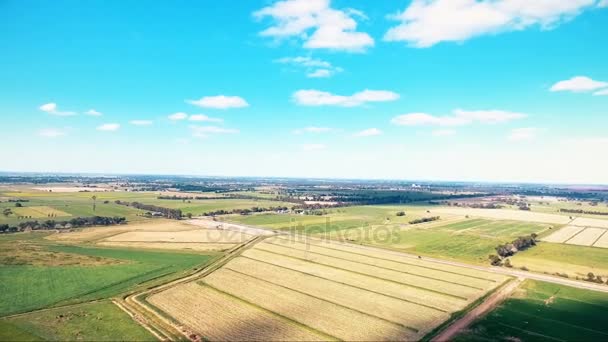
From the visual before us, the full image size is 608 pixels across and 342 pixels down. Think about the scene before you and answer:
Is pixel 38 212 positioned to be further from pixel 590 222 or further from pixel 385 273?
pixel 590 222

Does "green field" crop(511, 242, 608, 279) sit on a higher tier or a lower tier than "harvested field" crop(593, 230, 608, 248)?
lower

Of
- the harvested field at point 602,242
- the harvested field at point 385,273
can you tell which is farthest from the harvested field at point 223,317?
the harvested field at point 602,242

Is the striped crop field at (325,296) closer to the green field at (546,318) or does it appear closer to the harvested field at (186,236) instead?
the green field at (546,318)

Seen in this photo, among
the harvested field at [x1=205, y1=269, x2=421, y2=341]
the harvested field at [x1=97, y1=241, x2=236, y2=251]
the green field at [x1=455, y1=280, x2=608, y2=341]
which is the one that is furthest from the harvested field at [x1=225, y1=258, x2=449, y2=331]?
the harvested field at [x1=97, y1=241, x2=236, y2=251]

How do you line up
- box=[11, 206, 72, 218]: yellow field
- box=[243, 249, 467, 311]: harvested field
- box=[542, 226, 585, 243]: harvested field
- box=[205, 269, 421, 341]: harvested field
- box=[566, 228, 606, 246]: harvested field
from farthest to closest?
box=[11, 206, 72, 218]: yellow field < box=[542, 226, 585, 243]: harvested field < box=[566, 228, 606, 246]: harvested field < box=[243, 249, 467, 311]: harvested field < box=[205, 269, 421, 341]: harvested field

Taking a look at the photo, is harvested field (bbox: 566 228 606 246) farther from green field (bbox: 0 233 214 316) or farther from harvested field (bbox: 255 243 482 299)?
green field (bbox: 0 233 214 316)

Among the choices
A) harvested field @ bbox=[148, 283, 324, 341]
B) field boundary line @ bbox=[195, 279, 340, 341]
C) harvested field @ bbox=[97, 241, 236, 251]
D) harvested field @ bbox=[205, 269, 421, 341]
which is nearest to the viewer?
harvested field @ bbox=[148, 283, 324, 341]
